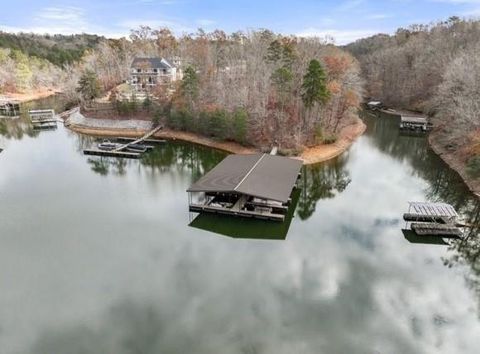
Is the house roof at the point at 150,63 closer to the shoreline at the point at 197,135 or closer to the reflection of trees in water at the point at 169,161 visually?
the shoreline at the point at 197,135

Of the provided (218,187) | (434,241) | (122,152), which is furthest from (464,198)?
(122,152)

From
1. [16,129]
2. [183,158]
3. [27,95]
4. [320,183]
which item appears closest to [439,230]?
[320,183]

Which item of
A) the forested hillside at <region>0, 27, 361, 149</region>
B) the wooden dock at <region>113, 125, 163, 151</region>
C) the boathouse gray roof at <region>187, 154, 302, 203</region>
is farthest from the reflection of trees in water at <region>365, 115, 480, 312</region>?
the wooden dock at <region>113, 125, 163, 151</region>

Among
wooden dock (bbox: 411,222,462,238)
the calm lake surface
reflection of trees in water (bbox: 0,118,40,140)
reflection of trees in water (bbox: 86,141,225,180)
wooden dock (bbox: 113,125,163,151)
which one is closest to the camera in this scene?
the calm lake surface

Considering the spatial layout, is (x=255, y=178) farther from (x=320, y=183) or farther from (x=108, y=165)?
(x=108, y=165)

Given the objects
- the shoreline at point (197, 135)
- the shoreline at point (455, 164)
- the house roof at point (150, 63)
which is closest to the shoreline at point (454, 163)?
the shoreline at point (455, 164)

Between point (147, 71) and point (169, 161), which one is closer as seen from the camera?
point (169, 161)

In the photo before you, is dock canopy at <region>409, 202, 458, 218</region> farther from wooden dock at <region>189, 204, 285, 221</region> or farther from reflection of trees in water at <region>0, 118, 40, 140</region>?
reflection of trees in water at <region>0, 118, 40, 140</region>

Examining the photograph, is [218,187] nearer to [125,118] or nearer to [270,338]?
[270,338]
